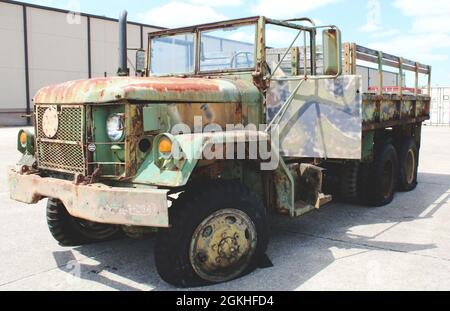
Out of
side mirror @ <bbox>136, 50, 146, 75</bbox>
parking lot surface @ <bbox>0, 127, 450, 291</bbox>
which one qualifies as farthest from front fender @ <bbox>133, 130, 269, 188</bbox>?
side mirror @ <bbox>136, 50, 146, 75</bbox>

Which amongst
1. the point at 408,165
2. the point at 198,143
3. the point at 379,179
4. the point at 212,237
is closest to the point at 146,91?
the point at 198,143

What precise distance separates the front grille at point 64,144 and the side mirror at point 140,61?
1407 millimetres

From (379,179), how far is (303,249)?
240cm

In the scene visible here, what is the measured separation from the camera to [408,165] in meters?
8.21

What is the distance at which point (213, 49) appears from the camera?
528 cm

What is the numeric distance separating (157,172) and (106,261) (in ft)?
4.42

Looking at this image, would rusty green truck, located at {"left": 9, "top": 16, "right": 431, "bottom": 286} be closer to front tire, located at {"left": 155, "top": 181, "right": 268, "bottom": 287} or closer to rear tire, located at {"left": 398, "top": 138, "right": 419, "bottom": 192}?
front tire, located at {"left": 155, "top": 181, "right": 268, "bottom": 287}

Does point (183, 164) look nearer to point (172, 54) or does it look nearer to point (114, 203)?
point (114, 203)

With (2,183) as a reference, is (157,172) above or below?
above

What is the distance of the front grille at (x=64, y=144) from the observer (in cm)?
405

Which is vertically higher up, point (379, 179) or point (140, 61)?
point (140, 61)

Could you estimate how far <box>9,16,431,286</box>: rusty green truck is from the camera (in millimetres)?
3662
